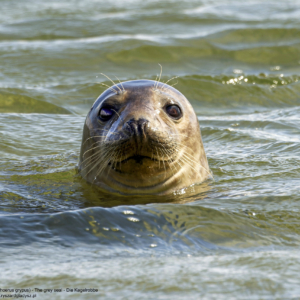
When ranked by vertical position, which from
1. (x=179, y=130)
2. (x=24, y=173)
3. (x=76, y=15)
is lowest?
(x=24, y=173)

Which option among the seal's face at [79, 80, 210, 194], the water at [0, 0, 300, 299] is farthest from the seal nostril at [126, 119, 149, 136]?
the water at [0, 0, 300, 299]

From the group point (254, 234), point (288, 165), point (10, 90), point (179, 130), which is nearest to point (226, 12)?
point (10, 90)

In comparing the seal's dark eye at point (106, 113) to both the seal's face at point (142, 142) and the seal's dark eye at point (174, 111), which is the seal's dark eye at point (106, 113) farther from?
the seal's dark eye at point (174, 111)

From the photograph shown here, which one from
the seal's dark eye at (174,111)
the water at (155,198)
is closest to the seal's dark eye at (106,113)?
the seal's dark eye at (174,111)

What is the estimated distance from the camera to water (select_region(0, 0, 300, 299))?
269 centimetres

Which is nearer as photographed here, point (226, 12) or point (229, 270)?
point (229, 270)

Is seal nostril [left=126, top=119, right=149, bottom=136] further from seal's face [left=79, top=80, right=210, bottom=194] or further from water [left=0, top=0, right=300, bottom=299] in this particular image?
water [left=0, top=0, right=300, bottom=299]

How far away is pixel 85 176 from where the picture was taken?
15.0ft

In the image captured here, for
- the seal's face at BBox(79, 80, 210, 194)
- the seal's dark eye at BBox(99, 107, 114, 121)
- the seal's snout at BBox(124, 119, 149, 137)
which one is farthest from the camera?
the seal's dark eye at BBox(99, 107, 114, 121)

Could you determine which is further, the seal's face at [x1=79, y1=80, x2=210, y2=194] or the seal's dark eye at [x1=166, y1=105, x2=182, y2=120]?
the seal's dark eye at [x1=166, y1=105, x2=182, y2=120]

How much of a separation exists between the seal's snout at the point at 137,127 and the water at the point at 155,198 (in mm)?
462

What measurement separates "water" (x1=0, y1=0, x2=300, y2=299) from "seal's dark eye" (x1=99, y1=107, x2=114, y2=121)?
1.78 feet

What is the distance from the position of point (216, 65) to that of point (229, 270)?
6.91 m

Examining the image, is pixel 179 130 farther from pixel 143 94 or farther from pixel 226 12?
pixel 226 12
